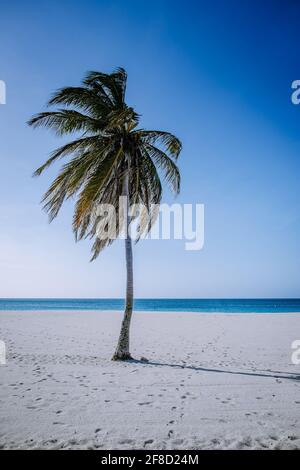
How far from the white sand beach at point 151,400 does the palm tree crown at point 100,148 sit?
409cm

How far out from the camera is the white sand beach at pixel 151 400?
4.08 meters

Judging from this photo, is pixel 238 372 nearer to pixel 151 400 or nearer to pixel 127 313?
pixel 151 400

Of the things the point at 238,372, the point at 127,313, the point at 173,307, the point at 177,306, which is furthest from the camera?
the point at 177,306

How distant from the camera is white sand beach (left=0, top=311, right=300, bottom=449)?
408 cm

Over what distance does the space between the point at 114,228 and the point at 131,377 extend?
4.72 meters

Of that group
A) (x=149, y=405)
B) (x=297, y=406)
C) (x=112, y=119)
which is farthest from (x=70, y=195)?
(x=297, y=406)

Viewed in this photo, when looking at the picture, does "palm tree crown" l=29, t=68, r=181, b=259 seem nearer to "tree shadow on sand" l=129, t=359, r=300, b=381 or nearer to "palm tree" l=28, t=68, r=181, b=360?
"palm tree" l=28, t=68, r=181, b=360

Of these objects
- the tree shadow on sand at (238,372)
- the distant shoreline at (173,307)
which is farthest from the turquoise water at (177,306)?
the tree shadow on sand at (238,372)

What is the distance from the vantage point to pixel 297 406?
5.21 metres

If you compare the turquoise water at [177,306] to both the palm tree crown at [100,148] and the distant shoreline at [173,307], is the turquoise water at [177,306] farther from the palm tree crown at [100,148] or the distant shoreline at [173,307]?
the palm tree crown at [100,148]

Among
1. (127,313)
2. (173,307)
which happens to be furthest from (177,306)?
(127,313)

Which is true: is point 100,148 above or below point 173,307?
above

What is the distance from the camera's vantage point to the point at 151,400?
17.8ft

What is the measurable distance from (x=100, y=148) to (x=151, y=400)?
270 inches
